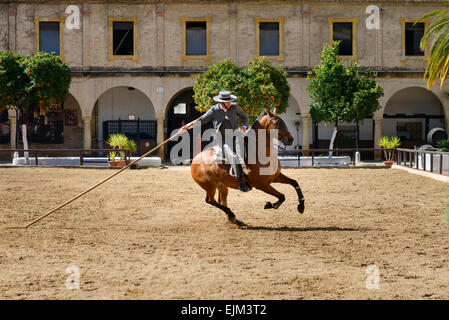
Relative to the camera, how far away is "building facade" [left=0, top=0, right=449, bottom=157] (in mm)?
30203

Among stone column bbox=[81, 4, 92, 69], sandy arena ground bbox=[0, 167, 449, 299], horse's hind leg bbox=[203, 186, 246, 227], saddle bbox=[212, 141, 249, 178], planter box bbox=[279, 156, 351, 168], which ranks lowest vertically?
sandy arena ground bbox=[0, 167, 449, 299]

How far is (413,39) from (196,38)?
1154cm

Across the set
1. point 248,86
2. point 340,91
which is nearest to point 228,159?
point 248,86

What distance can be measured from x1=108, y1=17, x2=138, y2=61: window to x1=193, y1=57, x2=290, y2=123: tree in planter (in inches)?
231

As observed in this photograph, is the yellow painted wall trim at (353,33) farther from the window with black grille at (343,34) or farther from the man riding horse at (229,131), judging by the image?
the man riding horse at (229,131)

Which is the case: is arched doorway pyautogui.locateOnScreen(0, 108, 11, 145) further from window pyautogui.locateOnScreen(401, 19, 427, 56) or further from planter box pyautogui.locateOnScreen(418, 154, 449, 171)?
planter box pyautogui.locateOnScreen(418, 154, 449, 171)

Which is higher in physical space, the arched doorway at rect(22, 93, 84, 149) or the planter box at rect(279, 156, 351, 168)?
the arched doorway at rect(22, 93, 84, 149)

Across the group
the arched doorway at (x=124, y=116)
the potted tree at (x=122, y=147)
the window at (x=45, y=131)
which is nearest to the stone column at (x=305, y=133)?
the arched doorway at (x=124, y=116)

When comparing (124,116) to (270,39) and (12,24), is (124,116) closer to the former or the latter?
(12,24)

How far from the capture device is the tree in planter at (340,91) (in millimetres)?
26625

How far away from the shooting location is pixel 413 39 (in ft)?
101

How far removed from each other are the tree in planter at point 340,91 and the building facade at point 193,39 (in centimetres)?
312

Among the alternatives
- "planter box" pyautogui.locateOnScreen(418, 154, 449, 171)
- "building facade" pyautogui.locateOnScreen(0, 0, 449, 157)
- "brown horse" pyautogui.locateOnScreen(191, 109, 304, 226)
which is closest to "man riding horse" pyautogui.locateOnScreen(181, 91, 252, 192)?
"brown horse" pyautogui.locateOnScreen(191, 109, 304, 226)
